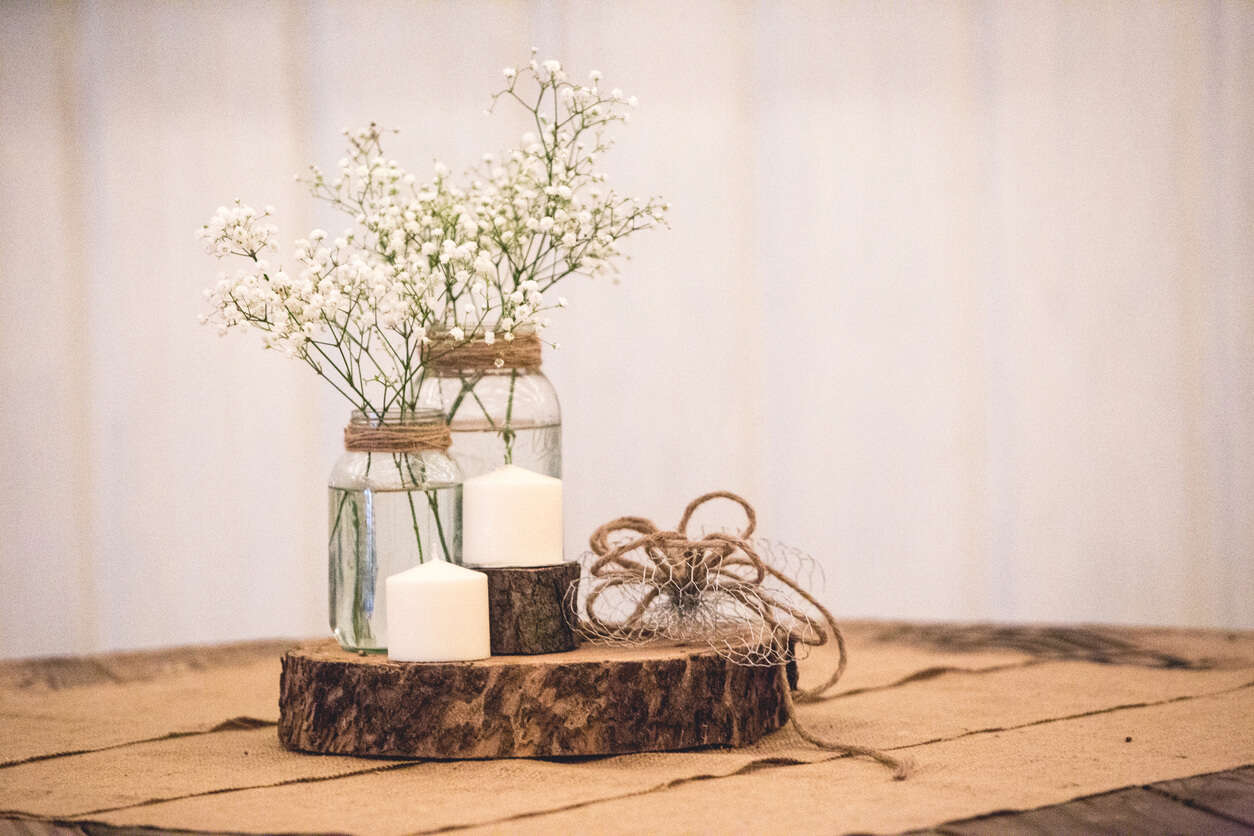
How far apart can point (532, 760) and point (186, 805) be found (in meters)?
0.33

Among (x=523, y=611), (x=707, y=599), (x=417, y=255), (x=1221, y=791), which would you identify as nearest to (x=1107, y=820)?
(x=1221, y=791)

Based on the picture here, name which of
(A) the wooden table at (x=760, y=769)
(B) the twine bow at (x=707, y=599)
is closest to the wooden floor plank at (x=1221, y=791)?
(A) the wooden table at (x=760, y=769)

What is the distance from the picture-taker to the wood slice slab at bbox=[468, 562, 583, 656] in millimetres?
1433

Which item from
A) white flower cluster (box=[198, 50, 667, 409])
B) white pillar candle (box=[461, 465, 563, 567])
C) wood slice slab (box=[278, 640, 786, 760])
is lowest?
wood slice slab (box=[278, 640, 786, 760])

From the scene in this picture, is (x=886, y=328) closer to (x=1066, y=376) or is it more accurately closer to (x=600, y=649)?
(x=1066, y=376)

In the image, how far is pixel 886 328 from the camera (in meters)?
3.04

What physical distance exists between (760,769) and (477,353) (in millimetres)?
550

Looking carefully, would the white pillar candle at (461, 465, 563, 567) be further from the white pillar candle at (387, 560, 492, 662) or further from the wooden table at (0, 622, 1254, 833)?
the wooden table at (0, 622, 1254, 833)

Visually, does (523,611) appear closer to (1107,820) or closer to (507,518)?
(507,518)

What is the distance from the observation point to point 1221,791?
4.11 ft

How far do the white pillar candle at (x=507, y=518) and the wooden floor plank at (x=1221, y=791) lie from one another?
25.9 inches

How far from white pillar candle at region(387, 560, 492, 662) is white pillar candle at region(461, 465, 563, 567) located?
2.8 inches

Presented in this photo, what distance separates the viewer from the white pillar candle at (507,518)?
1.46 m

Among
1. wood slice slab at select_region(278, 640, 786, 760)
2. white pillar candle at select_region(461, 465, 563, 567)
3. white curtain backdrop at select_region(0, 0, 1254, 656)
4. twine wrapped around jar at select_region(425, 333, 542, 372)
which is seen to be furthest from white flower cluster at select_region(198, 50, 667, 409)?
white curtain backdrop at select_region(0, 0, 1254, 656)
